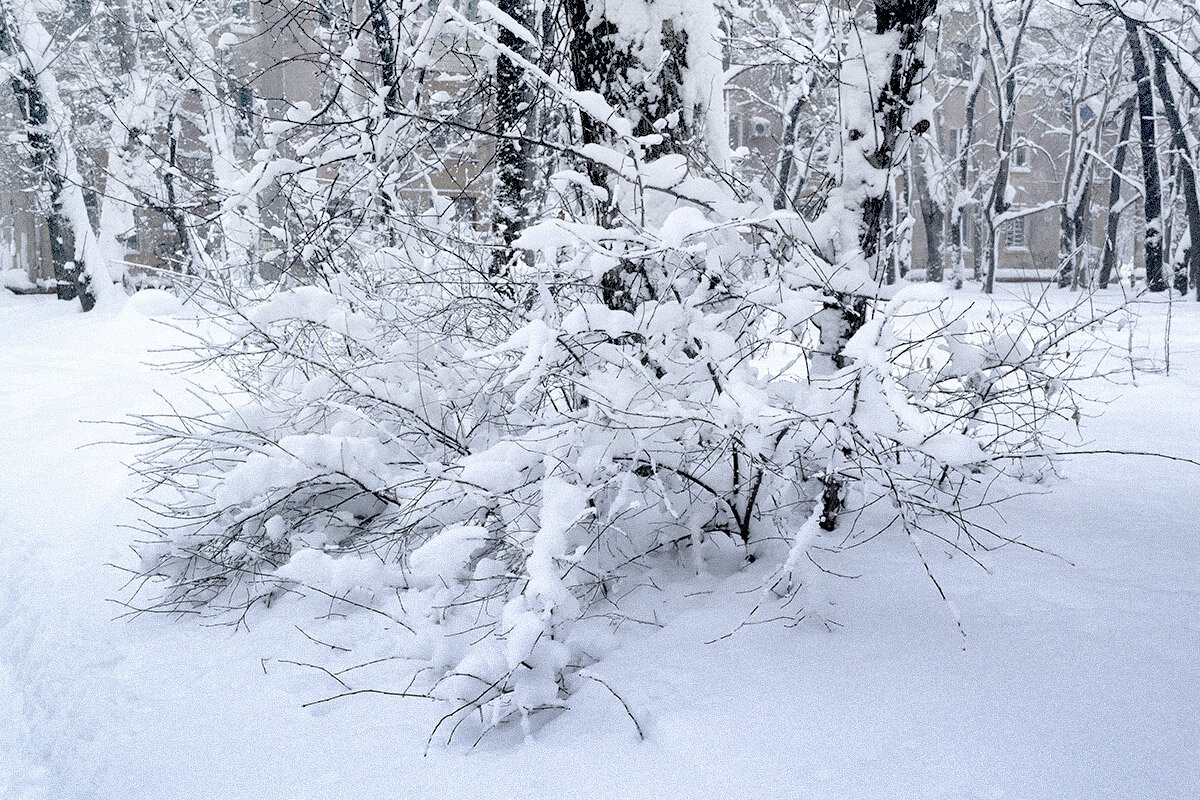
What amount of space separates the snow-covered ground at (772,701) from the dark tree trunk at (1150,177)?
15.1 meters

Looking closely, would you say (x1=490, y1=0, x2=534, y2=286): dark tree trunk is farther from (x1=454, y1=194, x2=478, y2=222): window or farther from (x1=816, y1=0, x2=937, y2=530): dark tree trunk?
(x1=816, y1=0, x2=937, y2=530): dark tree trunk

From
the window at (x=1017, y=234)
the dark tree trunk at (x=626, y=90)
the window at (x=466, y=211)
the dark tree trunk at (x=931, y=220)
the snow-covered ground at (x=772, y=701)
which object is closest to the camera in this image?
the snow-covered ground at (x=772, y=701)

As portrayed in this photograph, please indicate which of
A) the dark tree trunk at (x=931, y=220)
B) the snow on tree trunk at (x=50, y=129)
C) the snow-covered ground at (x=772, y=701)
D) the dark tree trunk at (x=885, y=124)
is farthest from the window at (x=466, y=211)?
the dark tree trunk at (x=931, y=220)

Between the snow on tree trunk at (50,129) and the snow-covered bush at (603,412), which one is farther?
the snow on tree trunk at (50,129)

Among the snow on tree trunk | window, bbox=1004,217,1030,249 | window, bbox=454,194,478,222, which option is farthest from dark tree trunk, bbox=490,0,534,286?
window, bbox=1004,217,1030,249

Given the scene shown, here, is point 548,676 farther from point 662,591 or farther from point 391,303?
point 391,303

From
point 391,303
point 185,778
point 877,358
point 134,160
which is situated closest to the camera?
point 877,358

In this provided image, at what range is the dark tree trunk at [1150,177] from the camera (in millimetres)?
15297

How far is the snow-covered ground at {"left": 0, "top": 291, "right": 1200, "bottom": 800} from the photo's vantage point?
1.95 metres

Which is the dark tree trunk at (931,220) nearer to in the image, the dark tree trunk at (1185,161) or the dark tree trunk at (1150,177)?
the dark tree trunk at (1150,177)

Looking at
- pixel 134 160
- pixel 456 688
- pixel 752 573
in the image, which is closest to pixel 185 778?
pixel 456 688

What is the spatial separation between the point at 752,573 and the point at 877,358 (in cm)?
128

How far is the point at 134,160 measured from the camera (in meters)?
18.2

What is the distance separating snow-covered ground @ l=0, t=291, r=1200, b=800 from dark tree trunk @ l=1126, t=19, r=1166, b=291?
15.1 metres
